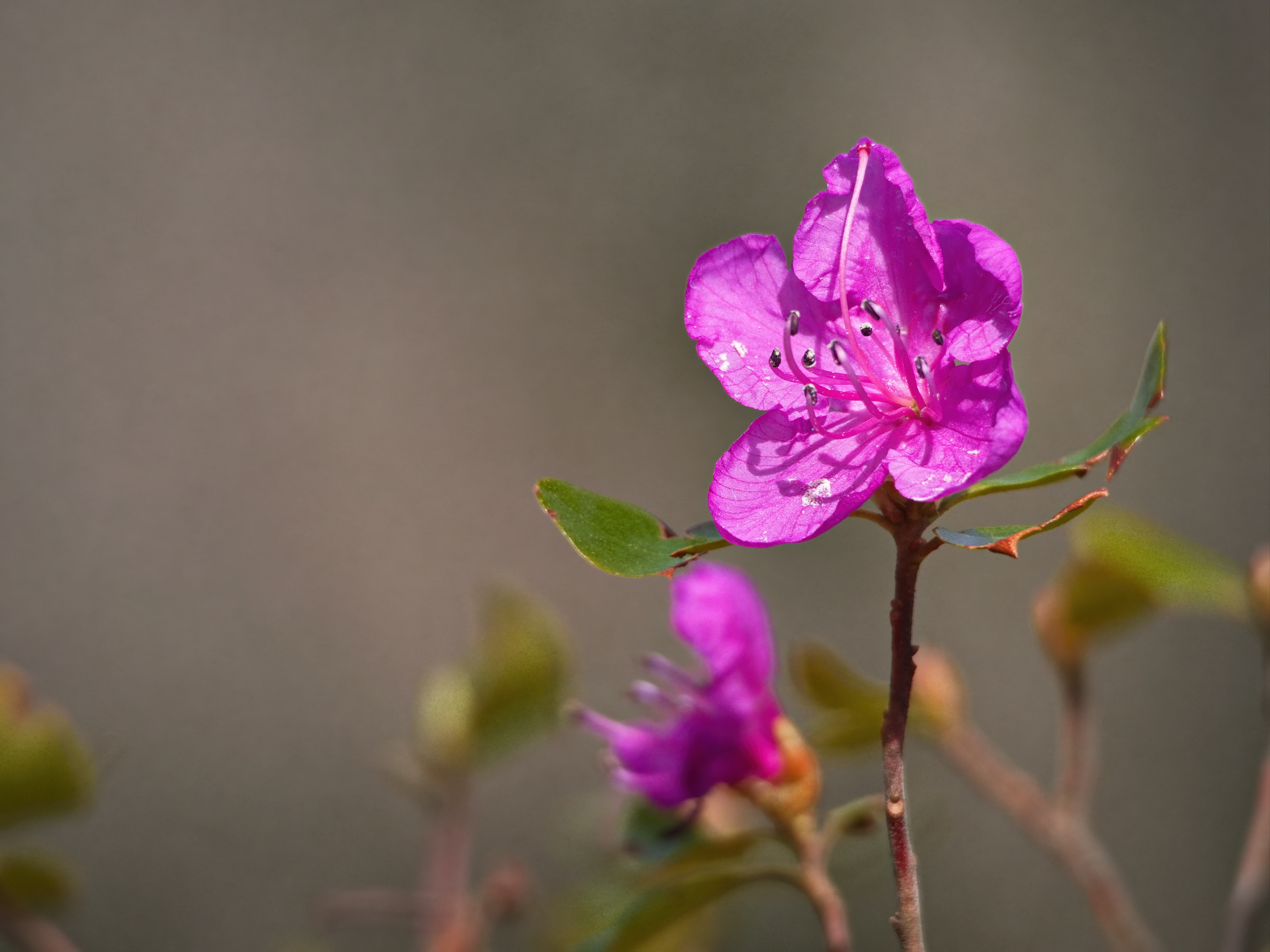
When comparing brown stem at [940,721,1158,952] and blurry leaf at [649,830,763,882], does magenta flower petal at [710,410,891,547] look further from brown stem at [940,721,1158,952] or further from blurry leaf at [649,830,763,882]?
brown stem at [940,721,1158,952]

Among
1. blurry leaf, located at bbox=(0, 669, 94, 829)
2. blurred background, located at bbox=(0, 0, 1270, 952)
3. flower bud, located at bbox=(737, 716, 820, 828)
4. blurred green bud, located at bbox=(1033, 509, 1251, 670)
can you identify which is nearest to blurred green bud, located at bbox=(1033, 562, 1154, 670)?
blurred green bud, located at bbox=(1033, 509, 1251, 670)

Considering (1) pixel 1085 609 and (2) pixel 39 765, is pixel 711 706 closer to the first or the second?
(1) pixel 1085 609

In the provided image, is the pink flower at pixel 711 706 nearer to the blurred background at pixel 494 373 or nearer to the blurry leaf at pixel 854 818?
the blurry leaf at pixel 854 818

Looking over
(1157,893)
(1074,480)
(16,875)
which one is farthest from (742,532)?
(1157,893)

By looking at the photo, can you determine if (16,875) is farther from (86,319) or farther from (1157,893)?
(1157,893)

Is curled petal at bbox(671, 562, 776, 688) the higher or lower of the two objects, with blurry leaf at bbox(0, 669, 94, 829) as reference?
higher

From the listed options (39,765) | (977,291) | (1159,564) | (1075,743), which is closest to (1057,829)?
(1075,743)
